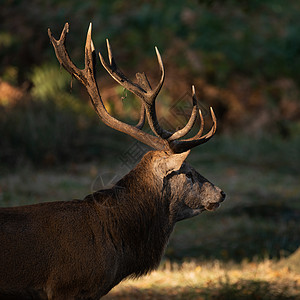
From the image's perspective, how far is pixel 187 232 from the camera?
391 inches

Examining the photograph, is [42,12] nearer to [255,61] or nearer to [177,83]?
[177,83]

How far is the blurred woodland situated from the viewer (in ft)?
23.9

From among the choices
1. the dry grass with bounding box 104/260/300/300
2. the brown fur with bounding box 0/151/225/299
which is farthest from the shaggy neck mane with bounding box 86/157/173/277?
the dry grass with bounding box 104/260/300/300

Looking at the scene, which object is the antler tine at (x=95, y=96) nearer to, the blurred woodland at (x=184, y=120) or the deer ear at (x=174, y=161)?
the deer ear at (x=174, y=161)

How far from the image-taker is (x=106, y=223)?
14.4 ft

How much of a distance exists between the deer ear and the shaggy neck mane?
14 centimetres

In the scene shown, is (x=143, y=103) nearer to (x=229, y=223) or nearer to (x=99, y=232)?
(x=99, y=232)

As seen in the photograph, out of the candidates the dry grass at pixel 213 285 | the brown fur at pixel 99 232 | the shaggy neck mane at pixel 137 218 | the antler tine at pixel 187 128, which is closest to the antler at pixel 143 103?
the antler tine at pixel 187 128


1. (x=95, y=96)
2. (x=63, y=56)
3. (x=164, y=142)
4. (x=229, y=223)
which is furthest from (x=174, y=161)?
(x=229, y=223)

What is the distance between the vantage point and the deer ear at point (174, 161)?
454cm

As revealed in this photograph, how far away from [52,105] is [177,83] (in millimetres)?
8138

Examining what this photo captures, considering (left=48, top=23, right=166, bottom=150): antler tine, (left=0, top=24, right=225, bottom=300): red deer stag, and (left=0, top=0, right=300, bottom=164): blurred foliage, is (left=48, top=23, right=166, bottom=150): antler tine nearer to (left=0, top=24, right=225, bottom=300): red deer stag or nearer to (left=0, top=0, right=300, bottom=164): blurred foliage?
(left=0, top=24, right=225, bottom=300): red deer stag

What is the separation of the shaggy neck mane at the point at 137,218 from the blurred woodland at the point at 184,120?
29.4 inches

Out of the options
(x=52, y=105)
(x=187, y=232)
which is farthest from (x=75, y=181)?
(x=187, y=232)
